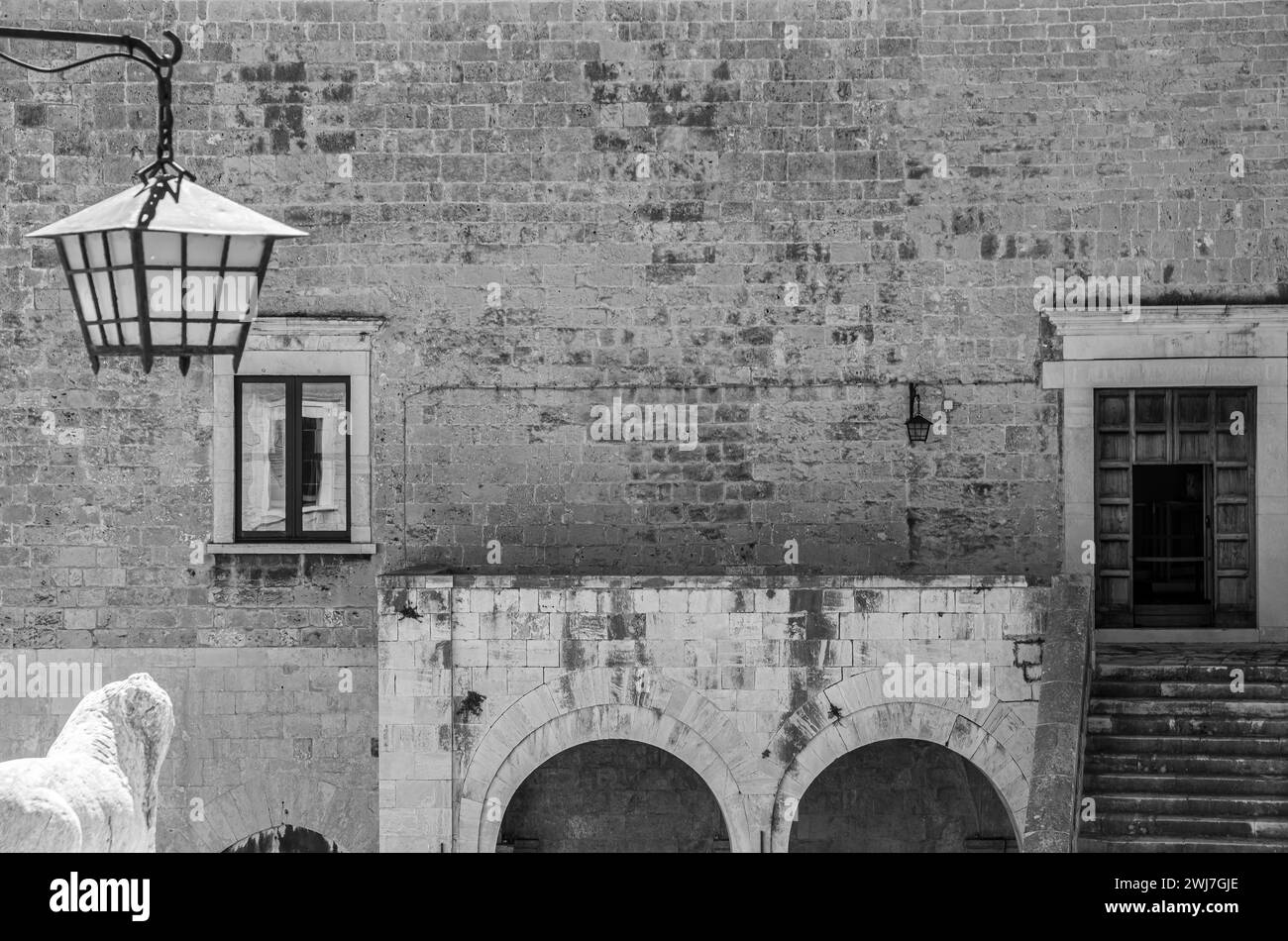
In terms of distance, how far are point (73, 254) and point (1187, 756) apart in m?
7.92

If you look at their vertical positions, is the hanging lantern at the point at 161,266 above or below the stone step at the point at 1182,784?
above

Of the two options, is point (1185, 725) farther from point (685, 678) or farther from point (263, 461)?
point (263, 461)

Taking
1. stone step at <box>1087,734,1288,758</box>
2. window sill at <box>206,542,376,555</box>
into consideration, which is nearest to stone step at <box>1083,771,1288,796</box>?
stone step at <box>1087,734,1288,758</box>

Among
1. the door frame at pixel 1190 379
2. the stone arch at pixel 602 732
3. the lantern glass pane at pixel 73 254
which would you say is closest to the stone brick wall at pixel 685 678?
the stone arch at pixel 602 732

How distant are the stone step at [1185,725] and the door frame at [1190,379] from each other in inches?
74.1

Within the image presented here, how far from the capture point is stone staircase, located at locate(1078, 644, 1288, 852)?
8.76 meters

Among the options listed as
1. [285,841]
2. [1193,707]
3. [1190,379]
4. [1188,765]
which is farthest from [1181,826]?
[285,841]

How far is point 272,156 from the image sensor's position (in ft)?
37.5

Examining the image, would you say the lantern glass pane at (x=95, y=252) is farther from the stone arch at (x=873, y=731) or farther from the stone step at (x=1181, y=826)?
the stone step at (x=1181, y=826)

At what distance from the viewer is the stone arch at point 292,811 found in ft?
36.3

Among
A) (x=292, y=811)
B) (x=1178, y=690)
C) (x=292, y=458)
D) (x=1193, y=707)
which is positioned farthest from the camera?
(x=292, y=458)

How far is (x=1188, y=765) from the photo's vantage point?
9.22m

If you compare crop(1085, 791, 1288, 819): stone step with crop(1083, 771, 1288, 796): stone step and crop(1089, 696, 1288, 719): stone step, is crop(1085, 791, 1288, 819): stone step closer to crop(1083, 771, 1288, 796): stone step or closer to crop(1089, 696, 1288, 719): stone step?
crop(1083, 771, 1288, 796): stone step
